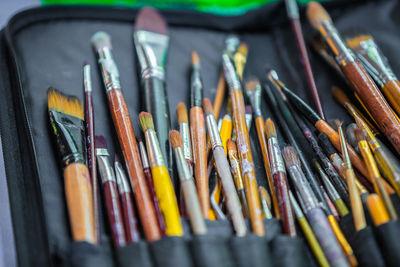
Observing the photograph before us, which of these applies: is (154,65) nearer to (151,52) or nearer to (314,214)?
(151,52)

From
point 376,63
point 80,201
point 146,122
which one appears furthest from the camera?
point 376,63

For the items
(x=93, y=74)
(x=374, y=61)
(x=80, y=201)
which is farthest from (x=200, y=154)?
(x=374, y=61)

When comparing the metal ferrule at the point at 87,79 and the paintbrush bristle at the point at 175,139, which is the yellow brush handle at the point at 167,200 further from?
the metal ferrule at the point at 87,79

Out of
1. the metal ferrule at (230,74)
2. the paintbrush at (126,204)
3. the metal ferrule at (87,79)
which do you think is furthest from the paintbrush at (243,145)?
the metal ferrule at (87,79)

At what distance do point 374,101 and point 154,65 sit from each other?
0.49m

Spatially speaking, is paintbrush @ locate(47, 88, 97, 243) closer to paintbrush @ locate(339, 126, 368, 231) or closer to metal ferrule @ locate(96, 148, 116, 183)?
metal ferrule @ locate(96, 148, 116, 183)

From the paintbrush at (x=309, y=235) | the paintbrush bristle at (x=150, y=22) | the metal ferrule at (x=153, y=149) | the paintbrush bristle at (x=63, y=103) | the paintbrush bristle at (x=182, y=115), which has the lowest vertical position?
the paintbrush at (x=309, y=235)

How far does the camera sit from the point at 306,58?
976mm

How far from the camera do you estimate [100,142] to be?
0.78m

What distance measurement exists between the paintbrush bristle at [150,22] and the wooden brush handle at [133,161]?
25 cm

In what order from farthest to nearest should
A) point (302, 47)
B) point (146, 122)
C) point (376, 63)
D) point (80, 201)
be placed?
1. point (302, 47)
2. point (376, 63)
3. point (146, 122)
4. point (80, 201)

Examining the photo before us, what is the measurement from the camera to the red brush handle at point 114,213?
0.64 meters

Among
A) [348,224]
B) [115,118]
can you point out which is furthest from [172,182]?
[348,224]

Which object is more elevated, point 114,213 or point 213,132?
point 213,132
